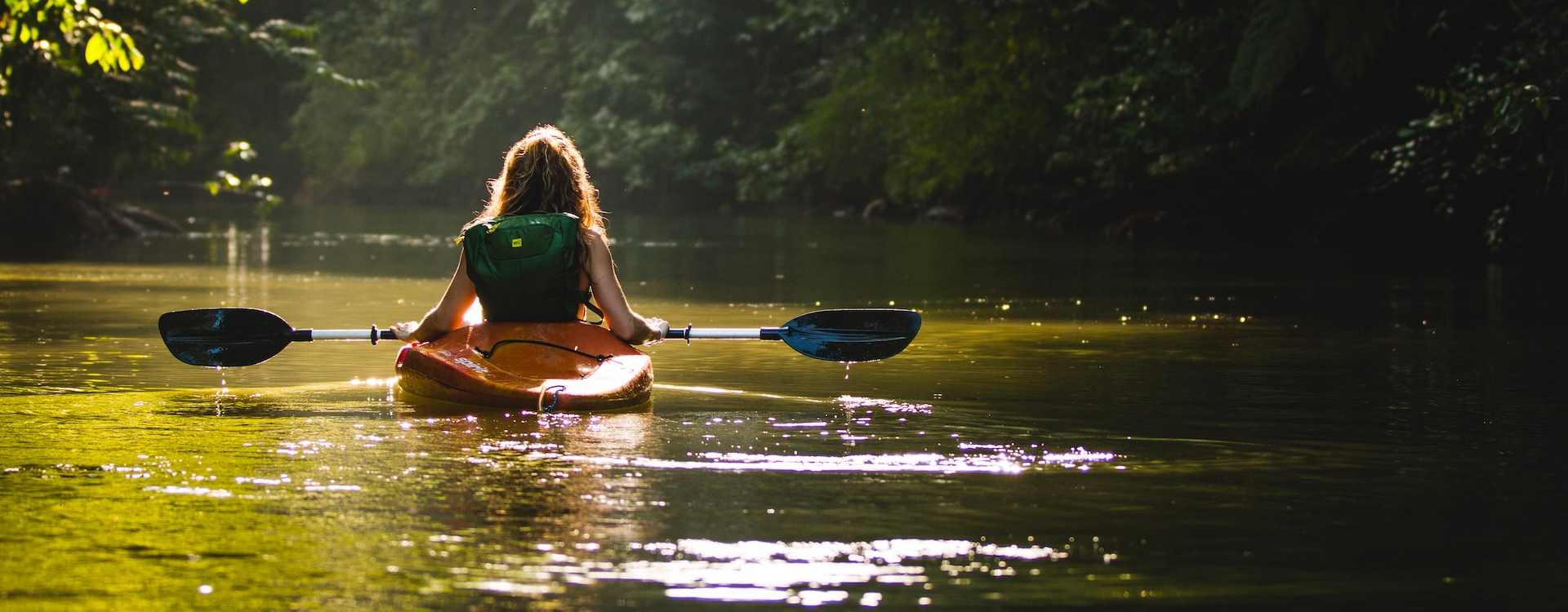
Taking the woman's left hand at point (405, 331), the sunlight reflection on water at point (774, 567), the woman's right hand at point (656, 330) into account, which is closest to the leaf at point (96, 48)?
the woman's left hand at point (405, 331)

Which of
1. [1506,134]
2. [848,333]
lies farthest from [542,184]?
[1506,134]

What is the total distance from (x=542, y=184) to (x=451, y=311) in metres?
0.67

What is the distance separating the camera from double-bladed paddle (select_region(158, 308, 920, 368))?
9844mm

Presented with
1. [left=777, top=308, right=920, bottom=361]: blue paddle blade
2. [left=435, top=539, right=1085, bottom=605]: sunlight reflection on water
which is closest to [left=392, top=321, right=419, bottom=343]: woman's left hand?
[left=777, top=308, right=920, bottom=361]: blue paddle blade

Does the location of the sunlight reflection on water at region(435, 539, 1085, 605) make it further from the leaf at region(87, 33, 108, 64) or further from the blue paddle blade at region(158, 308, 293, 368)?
the leaf at region(87, 33, 108, 64)

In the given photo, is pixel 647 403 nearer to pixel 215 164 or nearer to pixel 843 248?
pixel 843 248

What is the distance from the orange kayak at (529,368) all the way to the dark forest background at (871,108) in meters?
3.79

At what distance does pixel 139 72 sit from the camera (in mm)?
26984

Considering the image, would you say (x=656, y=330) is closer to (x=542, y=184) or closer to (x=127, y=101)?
(x=542, y=184)

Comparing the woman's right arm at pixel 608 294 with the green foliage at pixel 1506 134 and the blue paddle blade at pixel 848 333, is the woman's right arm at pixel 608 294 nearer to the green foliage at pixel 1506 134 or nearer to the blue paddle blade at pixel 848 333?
the blue paddle blade at pixel 848 333

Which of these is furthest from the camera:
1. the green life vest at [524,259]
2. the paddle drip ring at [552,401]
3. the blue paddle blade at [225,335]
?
the blue paddle blade at [225,335]

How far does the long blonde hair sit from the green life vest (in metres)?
0.09

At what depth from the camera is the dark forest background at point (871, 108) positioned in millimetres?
17562

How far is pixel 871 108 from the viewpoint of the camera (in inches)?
1748
